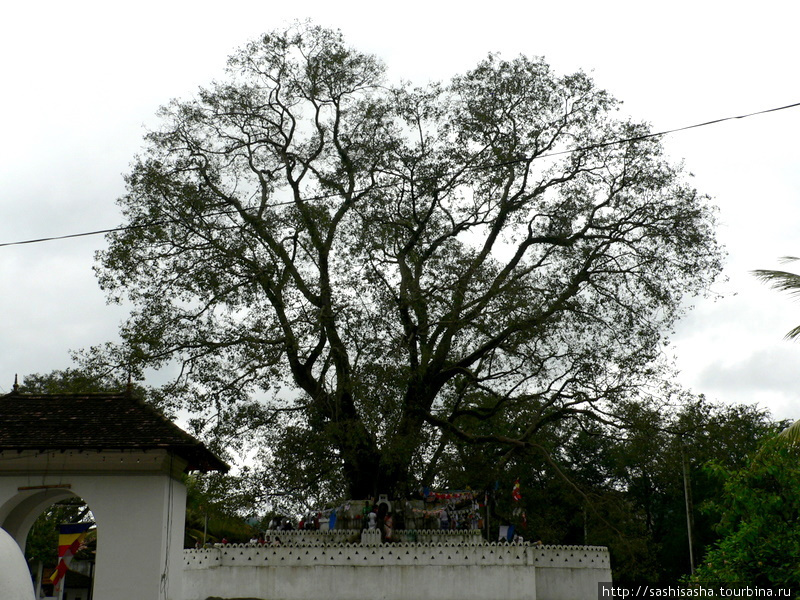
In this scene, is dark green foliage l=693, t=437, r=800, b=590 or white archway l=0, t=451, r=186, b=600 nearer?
dark green foliage l=693, t=437, r=800, b=590

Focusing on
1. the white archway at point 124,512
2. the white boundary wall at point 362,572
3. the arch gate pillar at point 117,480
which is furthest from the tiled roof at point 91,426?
the white boundary wall at point 362,572

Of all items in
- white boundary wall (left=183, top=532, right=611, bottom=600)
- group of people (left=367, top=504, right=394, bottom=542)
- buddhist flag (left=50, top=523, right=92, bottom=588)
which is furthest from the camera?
group of people (left=367, top=504, right=394, bottom=542)

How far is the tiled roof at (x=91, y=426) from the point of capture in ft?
35.6

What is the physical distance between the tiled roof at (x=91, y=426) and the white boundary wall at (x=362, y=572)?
6.35 meters

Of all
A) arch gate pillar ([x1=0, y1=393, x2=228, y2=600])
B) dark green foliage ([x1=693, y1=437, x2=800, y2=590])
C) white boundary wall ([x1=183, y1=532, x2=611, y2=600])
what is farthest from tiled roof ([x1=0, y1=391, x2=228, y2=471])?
dark green foliage ([x1=693, y1=437, x2=800, y2=590])

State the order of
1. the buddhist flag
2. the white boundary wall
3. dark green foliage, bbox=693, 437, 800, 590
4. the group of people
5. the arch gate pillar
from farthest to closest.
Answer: the group of people, the white boundary wall, the buddhist flag, the arch gate pillar, dark green foliage, bbox=693, 437, 800, 590

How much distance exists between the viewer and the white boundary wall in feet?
58.4

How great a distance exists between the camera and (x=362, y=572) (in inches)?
706

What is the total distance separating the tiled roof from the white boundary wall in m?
6.35

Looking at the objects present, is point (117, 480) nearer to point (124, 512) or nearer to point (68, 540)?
point (124, 512)

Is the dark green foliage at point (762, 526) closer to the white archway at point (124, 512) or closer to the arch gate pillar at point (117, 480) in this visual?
the arch gate pillar at point (117, 480)

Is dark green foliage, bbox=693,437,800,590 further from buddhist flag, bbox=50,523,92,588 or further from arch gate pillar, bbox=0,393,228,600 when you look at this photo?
buddhist flag, bbox=50,523,92,588

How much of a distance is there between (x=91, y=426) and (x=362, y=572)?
8.59 metres

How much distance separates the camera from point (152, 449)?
426 inches
